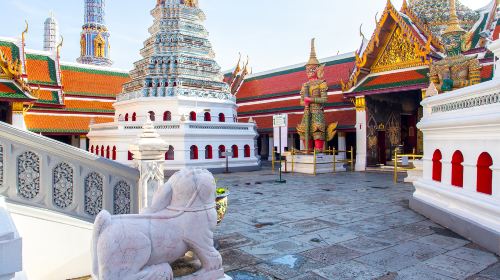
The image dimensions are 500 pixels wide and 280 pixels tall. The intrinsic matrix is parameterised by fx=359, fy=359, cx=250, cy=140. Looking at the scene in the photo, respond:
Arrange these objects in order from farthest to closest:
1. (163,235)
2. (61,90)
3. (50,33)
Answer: (50,33), (61,90), (163,235)

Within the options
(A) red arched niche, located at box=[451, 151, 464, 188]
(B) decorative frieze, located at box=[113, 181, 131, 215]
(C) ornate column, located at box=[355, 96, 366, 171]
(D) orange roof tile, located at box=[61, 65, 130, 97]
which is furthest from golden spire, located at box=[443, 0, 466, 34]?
(D) orange roof tile, located at box=[61, 65, 130, 97]

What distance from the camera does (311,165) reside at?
726 inches

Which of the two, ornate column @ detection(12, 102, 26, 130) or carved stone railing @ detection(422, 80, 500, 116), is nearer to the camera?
carved stone railing @ detection(422, 80, 500, 116)

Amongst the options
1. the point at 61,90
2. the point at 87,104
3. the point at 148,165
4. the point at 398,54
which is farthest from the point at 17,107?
the point at 398,54

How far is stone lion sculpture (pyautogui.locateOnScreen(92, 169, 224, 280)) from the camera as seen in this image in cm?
331

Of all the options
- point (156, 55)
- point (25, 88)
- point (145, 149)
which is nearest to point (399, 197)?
point (145, 149)

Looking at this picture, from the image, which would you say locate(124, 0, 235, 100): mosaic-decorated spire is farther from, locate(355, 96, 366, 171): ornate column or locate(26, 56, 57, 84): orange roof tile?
locate(355, 96, 366, 171): ornate column

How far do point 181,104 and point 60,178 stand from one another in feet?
51.3

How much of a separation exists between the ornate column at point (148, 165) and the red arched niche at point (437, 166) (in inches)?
242

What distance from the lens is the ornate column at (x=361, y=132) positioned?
19.7 metres

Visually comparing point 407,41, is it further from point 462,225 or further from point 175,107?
point 462,225

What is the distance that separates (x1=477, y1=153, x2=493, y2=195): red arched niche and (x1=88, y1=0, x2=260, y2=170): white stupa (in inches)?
548

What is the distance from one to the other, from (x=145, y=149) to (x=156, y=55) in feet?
58.2

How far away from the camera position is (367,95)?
783 inches
